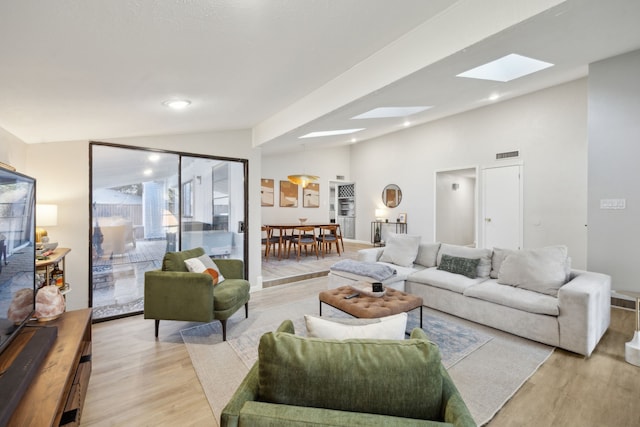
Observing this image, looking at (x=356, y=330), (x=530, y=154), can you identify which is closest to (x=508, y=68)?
(x=530, y=154)

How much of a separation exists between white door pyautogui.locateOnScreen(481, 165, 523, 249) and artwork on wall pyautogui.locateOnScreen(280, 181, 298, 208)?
494 centimetres

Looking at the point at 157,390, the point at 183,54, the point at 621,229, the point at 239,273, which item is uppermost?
the point at 183,54

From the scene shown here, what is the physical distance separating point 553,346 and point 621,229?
215 centimetres

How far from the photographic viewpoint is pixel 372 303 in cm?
273

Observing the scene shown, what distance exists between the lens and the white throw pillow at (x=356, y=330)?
45.2 inches

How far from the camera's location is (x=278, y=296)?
420cm

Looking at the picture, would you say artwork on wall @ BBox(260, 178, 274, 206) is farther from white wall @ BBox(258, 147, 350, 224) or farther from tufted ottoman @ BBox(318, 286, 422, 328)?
tufted ottoman @ BBox(318, 286, 422, 328)

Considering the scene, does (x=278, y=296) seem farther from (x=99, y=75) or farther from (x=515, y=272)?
(x=99, y=75)

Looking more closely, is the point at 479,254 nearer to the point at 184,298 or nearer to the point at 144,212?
the point at 184,298

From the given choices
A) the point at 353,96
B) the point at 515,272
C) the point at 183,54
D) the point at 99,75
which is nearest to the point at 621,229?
the point at 515,272

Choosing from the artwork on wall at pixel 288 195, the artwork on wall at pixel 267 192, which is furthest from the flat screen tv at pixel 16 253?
the artwork on wall at pixel 288 195

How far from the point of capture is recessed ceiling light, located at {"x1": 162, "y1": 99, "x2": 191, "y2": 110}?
2.44 metres

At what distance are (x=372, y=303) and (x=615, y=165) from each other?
3.63 metres

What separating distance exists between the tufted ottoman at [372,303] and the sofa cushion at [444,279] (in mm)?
727
